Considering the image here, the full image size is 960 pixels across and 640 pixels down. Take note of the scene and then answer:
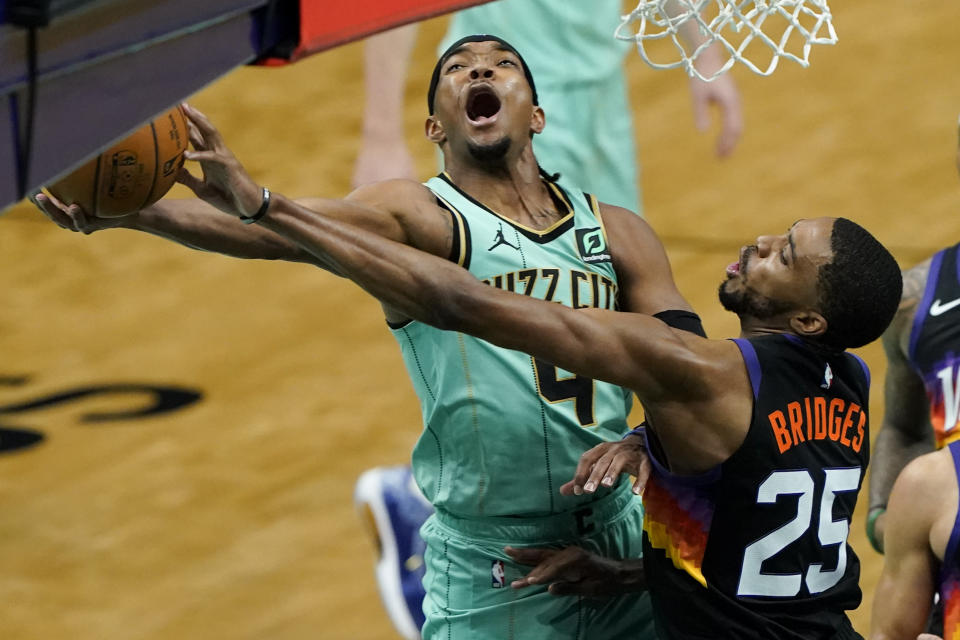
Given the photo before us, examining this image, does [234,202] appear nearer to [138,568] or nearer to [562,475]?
[562,475]

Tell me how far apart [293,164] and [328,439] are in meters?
2.81

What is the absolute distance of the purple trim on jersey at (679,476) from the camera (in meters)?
3.82

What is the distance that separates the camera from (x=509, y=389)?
4246 millimetres

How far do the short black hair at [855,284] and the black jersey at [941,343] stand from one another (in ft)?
3.93

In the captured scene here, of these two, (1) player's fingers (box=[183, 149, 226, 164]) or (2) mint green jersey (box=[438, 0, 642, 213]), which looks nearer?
(1) player's fingers (box=[183, 149, 226, 164])

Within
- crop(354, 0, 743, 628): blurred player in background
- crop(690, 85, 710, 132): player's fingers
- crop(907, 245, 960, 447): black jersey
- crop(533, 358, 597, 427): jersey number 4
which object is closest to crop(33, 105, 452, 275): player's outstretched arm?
crop(533, 358, 597, 427): jersey number 4

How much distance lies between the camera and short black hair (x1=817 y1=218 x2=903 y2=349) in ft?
12.5

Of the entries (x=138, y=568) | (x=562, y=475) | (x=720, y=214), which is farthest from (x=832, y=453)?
(x=720, y=214)

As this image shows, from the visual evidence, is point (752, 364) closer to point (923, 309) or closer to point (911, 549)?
point (911, 549)

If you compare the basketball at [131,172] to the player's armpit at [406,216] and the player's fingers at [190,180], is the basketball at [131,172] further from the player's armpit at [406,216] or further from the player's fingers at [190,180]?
the player's armpit at [406,216]

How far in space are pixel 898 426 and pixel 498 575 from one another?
5.84 feet

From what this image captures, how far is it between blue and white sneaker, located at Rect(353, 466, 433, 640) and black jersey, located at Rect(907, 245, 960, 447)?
204cm

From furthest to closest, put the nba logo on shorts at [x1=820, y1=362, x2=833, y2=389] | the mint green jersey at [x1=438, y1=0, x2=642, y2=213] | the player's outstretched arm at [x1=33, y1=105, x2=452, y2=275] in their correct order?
the mint green jersey at [x1=438, y1=0, x2=642, y2=213], the nba logo on shorts at [x1=820, y1=362, x2=833, y2=389], the player's outstretched arm at [x1=33, y1=105, x2=452, y2=275]

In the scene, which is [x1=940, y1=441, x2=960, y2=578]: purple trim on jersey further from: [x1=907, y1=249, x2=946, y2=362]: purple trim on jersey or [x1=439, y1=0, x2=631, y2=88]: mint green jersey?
[x1=439, y1=0, x2=631, y2=88]: mint green jersey
